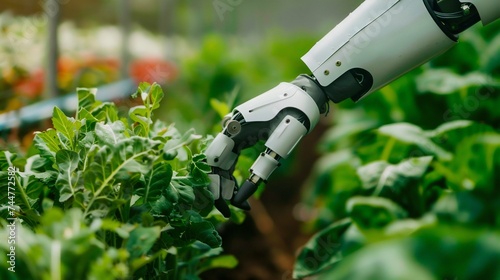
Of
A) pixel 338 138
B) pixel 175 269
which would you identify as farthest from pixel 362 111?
pixel 175 269

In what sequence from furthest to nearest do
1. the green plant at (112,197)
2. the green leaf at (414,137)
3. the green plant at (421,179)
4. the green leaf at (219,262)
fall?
the green leaf at (414,137) < the green leaf at (219,262) < the green plant at (112,197) < the green plant at (421,179)

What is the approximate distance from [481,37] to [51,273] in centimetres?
286

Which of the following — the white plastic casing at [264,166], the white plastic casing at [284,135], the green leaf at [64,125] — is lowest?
the white plastic casing at [264,166]

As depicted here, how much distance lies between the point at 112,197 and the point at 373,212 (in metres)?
1.25

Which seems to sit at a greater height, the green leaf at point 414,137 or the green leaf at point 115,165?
the green leaf at point 115,165

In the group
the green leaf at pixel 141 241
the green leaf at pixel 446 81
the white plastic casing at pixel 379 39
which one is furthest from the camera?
the green leaf at pixel 446 81

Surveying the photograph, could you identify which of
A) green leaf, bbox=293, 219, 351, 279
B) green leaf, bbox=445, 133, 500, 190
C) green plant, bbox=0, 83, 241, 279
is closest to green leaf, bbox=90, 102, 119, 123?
green plant, bbox=0, 83, 241, 279

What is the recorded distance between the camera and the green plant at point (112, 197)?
47.9 inches

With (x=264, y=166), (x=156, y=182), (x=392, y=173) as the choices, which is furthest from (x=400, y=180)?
(x=156, y=182)

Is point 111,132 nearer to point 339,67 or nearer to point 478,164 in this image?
point 339,67

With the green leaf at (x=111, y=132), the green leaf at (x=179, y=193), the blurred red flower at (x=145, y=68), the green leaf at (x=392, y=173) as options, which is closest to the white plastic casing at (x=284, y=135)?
the green leaf at (x=179, y=193)

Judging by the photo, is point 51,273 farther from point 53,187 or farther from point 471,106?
point 471,106

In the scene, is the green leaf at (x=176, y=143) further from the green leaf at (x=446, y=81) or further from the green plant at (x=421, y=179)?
the green leaf at (x=446, y=81)

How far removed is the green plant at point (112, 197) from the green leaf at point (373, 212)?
2.94 ft
